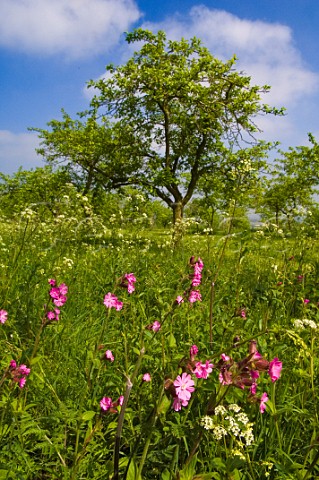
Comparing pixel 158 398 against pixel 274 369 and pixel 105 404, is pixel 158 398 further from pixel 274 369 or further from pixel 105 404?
pixel 105 404

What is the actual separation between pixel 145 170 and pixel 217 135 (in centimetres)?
306

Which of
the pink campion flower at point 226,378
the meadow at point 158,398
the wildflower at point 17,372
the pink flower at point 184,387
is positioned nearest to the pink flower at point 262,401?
the meadow at point 158,398

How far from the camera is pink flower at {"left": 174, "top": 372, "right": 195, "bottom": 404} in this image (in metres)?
1.19

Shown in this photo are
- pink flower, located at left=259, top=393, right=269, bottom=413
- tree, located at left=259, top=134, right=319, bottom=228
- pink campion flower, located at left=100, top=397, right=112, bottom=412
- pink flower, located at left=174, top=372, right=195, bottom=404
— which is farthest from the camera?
tree, located at left=259, top=134, right=319, bottom=228

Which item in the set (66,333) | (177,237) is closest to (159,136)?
(177,237)

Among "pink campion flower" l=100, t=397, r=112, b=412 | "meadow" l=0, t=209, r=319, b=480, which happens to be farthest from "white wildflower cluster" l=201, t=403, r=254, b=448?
"pink campion flower" l=100, t=397, r=112, b=412

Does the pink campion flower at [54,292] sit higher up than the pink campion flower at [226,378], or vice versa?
the pink campion flower at [54,292]

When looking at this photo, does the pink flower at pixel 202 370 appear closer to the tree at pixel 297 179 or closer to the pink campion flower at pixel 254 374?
the pink campion flower at pixel 254 374

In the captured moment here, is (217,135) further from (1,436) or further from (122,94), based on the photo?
(1,436)

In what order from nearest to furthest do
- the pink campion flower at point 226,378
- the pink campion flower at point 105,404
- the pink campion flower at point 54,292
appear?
1. the pink campion flower at point 226,378
2. the pink campion flower at point 105,404
3. the pink campion flower at point 54,292

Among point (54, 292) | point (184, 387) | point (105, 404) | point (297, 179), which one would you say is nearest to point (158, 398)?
point (184, 387)

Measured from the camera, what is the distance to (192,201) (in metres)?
15.7

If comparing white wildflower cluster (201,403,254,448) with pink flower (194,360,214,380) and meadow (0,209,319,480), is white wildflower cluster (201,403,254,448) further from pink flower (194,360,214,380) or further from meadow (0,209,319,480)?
pink flower (194,360,214,380)

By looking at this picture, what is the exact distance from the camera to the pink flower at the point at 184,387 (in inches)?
47.0
